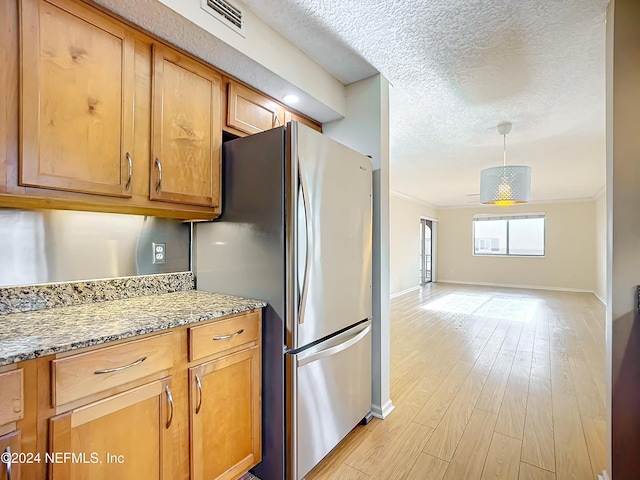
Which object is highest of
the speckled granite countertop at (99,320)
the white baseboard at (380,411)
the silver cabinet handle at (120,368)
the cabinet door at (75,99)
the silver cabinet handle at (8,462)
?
the cabinet door at (75,99)

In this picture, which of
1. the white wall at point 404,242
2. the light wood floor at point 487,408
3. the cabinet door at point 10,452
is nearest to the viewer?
the cabinet door at point 10,452

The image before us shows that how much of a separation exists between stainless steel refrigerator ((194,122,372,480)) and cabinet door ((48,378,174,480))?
52 cm

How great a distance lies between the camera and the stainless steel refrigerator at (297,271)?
153 cm

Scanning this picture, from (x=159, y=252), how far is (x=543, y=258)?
30.0ft

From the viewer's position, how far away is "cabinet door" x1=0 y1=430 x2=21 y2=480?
862 mm

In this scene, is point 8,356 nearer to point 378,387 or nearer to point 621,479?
point 378,387

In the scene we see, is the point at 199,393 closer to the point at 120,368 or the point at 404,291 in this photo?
the point at 120,368

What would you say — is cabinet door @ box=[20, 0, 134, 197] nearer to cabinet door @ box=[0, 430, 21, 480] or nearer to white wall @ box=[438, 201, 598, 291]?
cabinet door @ box=[0, 430, 21, 480]

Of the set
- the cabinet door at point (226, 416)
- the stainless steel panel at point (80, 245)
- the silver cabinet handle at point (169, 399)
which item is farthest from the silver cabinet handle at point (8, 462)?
the stainless steel panel at point (80, 245)

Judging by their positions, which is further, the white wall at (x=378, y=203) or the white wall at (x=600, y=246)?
the white wall at (x=600, y=246)

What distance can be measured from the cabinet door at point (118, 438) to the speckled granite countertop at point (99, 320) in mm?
225

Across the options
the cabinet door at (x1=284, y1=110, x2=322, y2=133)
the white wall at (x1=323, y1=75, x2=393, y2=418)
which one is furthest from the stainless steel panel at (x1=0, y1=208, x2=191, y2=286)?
the white wall at (x1=323, y1=75, x2=393, y2=418)

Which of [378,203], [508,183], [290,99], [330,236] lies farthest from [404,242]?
[330,236]

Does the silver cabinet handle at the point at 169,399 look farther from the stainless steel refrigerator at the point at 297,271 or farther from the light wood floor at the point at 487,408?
the light wood floor at the point at 487,408
